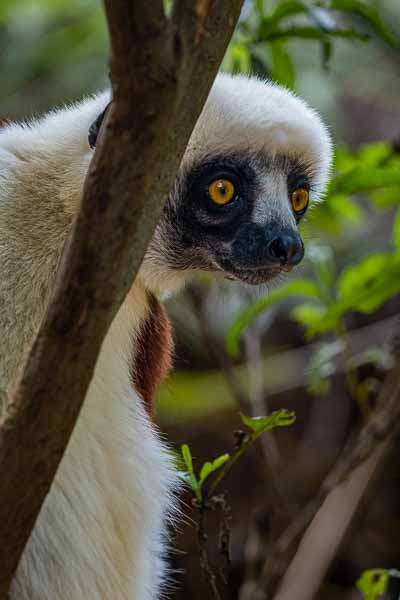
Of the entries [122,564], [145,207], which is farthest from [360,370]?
[145,207]

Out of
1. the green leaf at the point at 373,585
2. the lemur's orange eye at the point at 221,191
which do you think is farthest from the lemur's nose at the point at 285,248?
the green leaf at the point at 373,585

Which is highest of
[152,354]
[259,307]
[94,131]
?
[94,131]

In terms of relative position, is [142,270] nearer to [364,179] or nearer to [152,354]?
[152,354]

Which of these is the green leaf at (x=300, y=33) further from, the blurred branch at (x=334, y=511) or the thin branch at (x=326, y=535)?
the thin branch at (x=326, y=535)

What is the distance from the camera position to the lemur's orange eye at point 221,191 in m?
2.60

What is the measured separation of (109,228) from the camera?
58.6 inches

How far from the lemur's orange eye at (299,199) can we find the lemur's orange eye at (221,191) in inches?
11.0

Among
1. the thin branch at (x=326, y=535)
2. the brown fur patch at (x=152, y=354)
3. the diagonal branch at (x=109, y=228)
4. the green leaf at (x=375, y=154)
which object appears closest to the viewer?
the diagonal branch at (x=109, y=228)

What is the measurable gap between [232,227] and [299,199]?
342 mm

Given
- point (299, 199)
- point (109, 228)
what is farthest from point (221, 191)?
point (109, 228)

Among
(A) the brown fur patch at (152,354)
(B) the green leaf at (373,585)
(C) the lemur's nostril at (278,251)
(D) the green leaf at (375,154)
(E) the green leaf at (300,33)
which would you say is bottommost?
(B) the green leaf at (373,585)

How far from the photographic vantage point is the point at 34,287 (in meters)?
2.25

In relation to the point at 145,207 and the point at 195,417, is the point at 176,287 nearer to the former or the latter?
the point at 145,207

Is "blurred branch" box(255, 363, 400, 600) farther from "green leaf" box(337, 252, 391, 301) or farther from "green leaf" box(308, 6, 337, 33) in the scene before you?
"green leaf" box(308, 6, 337, 33)
